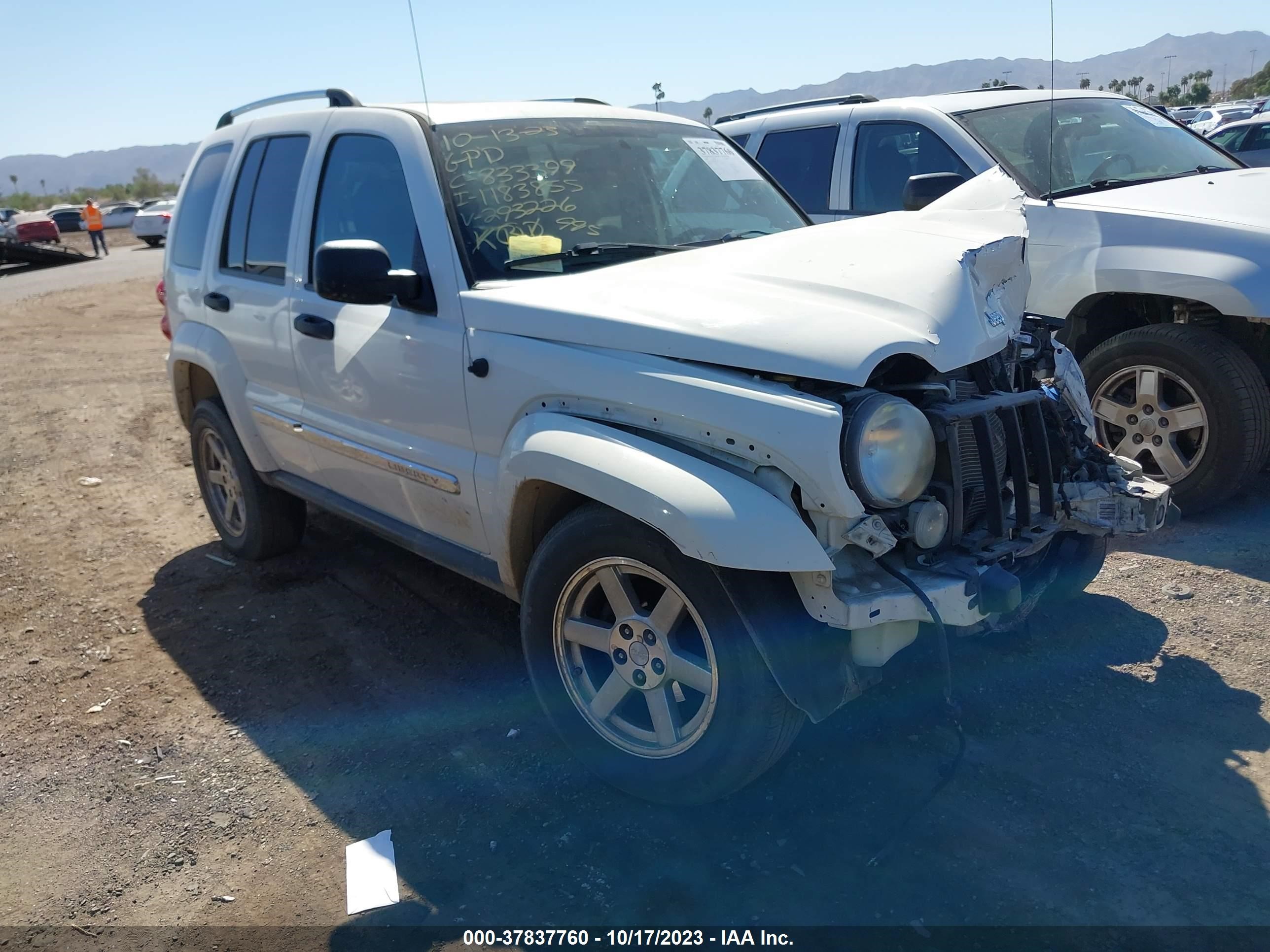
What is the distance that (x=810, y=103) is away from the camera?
725cm

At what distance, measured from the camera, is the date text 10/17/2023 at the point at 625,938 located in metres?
2.61

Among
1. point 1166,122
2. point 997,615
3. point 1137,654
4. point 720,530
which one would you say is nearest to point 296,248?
point 720,530

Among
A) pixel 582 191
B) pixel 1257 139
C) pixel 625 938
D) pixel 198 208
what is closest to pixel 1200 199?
pixel 582 191

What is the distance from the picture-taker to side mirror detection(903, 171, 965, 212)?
4633 millimetres

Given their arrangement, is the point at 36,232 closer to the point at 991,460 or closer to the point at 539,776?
the point at 539,776

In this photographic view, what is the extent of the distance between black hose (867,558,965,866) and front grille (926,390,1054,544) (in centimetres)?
22

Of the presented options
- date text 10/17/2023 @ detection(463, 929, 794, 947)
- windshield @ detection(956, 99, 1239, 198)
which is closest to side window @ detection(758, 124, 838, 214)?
windshield @ detection(956, 99, 1239, 198)

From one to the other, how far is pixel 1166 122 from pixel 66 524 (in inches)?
286

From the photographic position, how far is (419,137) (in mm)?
3682

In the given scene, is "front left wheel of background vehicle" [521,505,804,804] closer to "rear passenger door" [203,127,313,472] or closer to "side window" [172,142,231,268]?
"rear passenger door" [203,127,313,472]

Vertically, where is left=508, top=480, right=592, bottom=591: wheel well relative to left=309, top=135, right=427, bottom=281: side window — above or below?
below

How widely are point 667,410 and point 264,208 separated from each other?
9.19ft

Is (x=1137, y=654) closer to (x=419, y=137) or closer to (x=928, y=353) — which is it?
(x=928, y=353)

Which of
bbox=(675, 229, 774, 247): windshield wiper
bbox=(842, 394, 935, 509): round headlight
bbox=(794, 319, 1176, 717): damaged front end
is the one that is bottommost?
bbox=(794, 319, 1176, 717): damaged front end
